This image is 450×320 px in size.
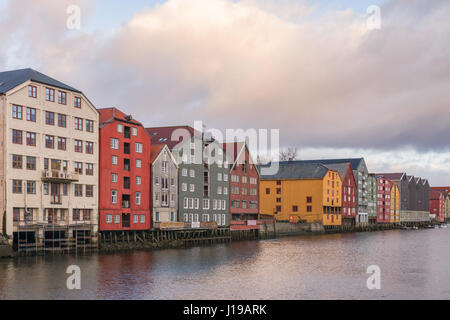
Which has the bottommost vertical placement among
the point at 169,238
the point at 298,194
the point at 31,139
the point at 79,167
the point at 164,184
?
the point at 169,238

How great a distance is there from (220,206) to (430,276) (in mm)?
63097

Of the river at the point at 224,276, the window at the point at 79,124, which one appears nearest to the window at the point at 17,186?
the river at the point at 224,276

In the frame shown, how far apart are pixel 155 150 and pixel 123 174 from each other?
10.8 meters

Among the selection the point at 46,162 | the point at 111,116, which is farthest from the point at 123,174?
the point at 46,162

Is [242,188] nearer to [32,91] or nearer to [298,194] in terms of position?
[298,194]

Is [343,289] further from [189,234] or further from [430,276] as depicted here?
[189,234]

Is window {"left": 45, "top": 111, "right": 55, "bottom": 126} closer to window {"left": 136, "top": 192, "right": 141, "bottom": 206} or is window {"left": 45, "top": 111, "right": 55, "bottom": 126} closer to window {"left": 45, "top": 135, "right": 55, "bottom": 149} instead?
window {"left": 45, "top": 135, "right": 55, "bottom": 149}

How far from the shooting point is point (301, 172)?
158250mm

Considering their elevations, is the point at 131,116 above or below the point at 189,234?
above

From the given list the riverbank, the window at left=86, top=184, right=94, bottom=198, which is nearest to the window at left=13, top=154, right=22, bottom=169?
the riverbank

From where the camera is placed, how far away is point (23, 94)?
72.1 metres

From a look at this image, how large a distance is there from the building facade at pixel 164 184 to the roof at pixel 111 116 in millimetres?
7845
